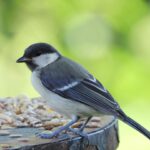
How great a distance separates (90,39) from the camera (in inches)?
211

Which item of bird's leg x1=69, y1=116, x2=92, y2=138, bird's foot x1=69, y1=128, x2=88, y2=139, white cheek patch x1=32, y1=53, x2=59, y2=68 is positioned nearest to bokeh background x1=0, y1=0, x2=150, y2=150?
white cheek patch x1=32, y1=53, x2=59, y2=68

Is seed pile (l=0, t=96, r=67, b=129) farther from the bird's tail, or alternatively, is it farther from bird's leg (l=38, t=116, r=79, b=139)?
the bird's tail

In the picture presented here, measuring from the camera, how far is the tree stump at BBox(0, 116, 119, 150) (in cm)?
298

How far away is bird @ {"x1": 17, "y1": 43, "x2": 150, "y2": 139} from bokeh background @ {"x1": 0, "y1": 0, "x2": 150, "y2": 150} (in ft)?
4.56

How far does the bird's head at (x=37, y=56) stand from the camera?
350 cm

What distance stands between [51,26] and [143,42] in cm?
64

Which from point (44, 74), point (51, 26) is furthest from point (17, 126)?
point (51, 26)

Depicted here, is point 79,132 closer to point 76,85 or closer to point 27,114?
point 76,85

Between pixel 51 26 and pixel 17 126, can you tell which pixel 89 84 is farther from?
pixel 51 26

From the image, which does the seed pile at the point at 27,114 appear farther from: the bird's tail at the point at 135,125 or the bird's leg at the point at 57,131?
the bird's tail at the point at 135,125

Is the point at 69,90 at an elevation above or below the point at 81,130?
above

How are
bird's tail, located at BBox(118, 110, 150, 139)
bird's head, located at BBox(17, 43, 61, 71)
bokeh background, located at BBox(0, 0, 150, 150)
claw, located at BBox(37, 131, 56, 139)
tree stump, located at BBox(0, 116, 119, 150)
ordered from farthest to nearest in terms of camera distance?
bokeh background, located at BBox(0, 0, 150, 150) < bird's head, located at BBox(17, 43, 61, 71) < bird's tail, located at BBox(118, 110, 150, 139) < claw, located at BBox(37, 131, 56, 139) < tree stump, located at BBox(0, 116, 119, 150)

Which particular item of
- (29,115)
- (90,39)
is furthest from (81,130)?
(90,39)

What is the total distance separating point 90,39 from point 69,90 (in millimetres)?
1991
